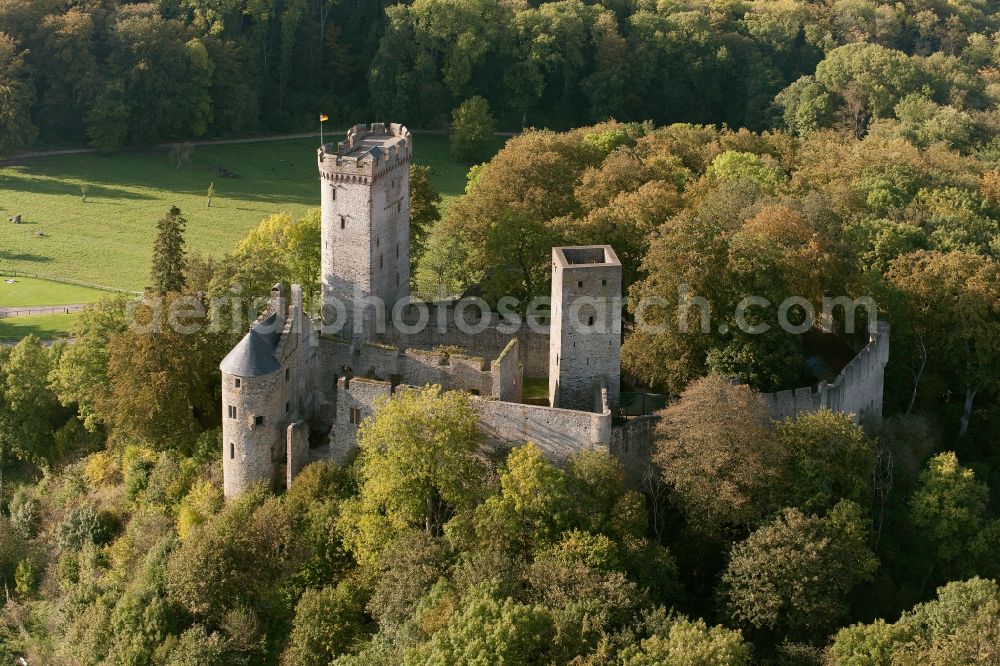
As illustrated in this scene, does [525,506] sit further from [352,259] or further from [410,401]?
[352,259]

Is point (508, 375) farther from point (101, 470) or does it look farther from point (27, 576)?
point (27, 576)

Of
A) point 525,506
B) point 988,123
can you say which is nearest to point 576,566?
point 525,506

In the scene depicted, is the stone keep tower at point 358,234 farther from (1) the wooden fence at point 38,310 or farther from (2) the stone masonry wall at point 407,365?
(1) the wooden fence at point 38,310

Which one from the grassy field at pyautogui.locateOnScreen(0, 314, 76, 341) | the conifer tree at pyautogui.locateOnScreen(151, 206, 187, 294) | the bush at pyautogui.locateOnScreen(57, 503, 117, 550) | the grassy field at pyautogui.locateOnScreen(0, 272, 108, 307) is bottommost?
the bush at pyautogui.locateOnScreen(57, 503, 117, 550)

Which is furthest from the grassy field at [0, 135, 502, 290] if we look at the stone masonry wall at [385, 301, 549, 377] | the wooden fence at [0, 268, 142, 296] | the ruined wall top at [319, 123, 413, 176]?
the stone masonry wall at [385, 301, 549, 377]

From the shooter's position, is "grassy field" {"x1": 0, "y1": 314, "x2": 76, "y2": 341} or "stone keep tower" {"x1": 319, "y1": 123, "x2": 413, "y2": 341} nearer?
"stone keep tower" {"x1": 319, "y1": 123, "x2": 413, "y2": 341}

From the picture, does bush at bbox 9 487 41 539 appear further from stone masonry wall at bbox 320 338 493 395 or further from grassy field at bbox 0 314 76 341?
stone masonry wall at bbox 320 338 493 395
